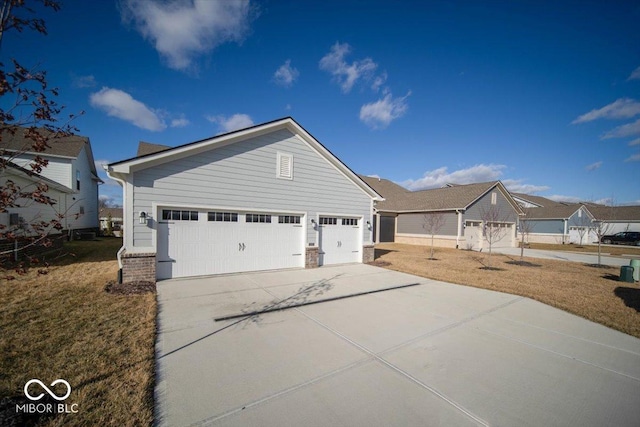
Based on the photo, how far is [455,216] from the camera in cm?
2103

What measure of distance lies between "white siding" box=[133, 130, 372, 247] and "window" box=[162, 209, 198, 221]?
1.01 ft

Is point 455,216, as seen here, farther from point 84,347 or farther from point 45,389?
point 45,389

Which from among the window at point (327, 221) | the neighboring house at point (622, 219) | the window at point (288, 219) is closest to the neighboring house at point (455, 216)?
the window at point (327, 221)

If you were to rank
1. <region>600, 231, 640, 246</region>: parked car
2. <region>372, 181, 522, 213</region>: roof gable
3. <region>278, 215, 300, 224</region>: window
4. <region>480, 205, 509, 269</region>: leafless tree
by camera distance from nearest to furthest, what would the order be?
1. <region>278, 215, 300, 224</region>: window
2. <region>480, 205, 509, 269</region>: leafless tree
3. <region>372, 181, 522, 213</region>: roof gable
4. <region>600, 231, 640, 246</region>: parked car

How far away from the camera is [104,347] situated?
4133 millimetres

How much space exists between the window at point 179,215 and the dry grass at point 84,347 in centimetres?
264

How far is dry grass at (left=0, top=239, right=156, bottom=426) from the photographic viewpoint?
2986mm

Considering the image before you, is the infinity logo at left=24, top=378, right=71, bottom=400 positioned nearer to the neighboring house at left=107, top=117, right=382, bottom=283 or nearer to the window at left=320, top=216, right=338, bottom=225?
the neighboring house at left=107, top=117, right=382, bottom=283

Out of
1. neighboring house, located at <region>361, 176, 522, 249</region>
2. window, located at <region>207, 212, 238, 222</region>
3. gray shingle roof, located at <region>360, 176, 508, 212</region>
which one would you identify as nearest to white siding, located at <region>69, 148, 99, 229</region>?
window, located at <region>207, 212, 238, 222</region>

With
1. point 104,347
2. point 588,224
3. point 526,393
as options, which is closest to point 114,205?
point 104,347

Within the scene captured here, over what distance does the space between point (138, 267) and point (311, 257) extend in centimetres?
605

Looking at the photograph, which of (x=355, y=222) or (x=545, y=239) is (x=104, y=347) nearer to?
(x=355, y=222)

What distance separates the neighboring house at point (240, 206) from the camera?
7.98 m

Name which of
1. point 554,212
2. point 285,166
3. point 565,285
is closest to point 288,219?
point 285,166
